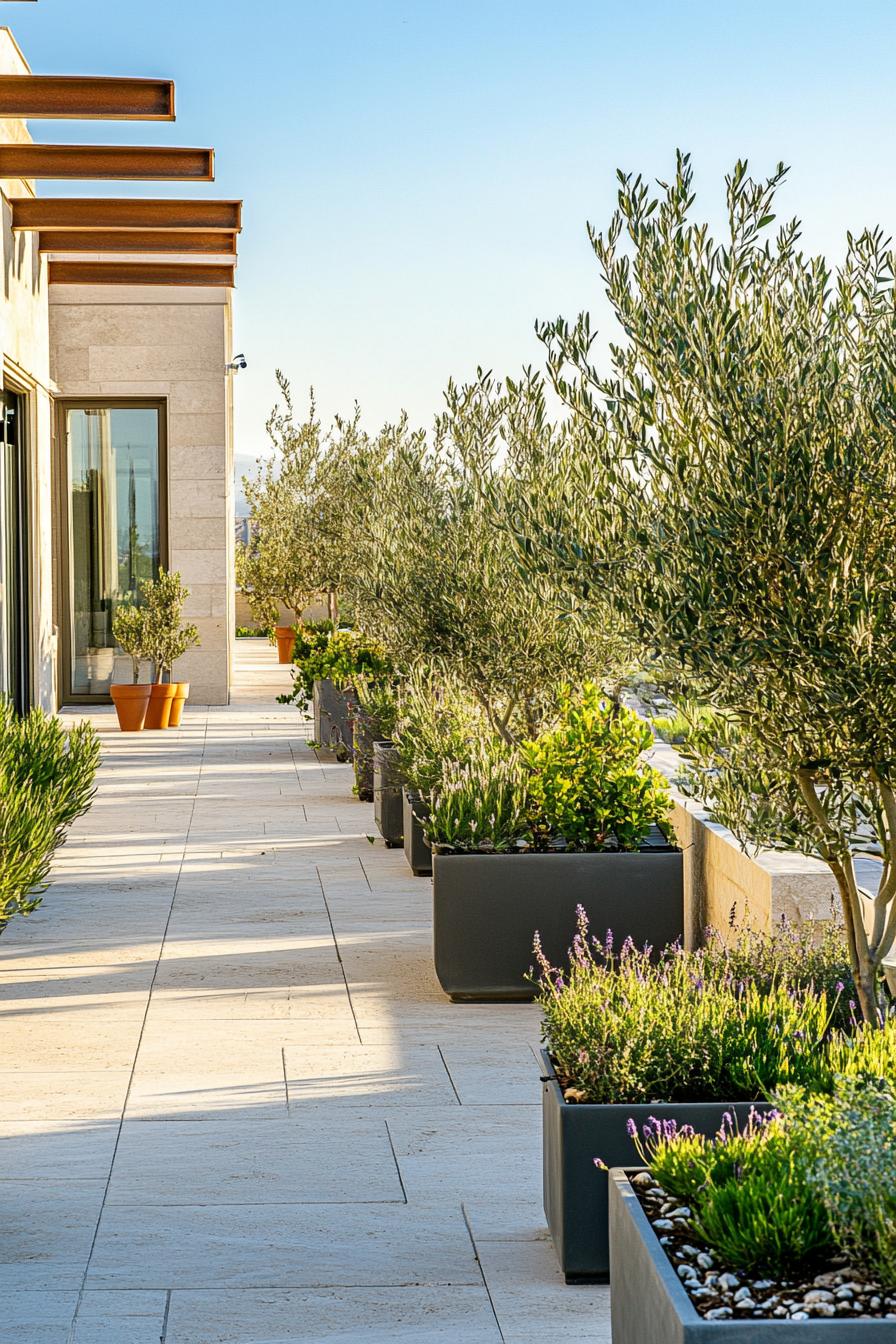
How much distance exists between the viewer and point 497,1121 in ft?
16.8

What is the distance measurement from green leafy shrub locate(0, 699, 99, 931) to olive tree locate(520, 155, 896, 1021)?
10.1 ft

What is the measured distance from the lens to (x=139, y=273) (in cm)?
1372

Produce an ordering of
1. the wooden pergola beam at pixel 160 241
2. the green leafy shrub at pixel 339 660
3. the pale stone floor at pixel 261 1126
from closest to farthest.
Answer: the pale stone floor at pixel 261 1126 < the wooden pergola beam at pixel 160 241 < the green leafy shrub at pixel 339 660

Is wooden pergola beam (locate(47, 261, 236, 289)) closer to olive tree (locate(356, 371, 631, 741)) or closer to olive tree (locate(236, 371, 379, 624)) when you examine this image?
olive tree (locate(236, 371, 379, 624))

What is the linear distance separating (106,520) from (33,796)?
523 inches

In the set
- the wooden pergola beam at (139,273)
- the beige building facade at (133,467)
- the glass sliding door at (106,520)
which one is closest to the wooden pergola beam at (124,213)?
the wooden pergola beam at (139,273)

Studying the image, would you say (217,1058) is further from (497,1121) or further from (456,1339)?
(456,1339)

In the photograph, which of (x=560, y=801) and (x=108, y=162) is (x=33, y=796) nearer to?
(x=560, y=801)

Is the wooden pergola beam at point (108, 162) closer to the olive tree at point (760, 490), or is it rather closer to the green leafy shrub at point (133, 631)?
the olive tree at point (760, 490)

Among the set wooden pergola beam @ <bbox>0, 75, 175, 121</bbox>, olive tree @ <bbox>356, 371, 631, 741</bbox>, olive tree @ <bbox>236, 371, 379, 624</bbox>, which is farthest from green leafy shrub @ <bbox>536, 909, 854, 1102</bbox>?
olive tree @ <bbox>236, 371, 379, 624</bbox>

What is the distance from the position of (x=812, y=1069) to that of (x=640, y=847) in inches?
127

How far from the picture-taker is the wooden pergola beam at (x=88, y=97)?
363 inches

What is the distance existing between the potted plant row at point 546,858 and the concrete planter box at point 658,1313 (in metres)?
3.42

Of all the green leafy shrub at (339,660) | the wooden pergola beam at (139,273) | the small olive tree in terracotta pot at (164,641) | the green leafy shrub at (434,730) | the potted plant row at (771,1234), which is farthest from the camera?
the small olive tree in terracotta pot at (164,641)
